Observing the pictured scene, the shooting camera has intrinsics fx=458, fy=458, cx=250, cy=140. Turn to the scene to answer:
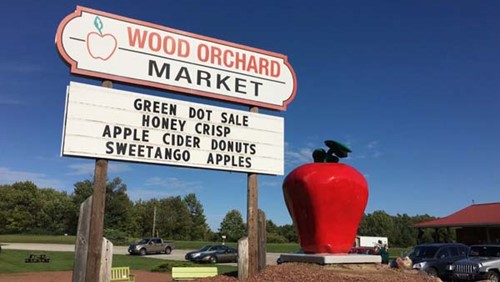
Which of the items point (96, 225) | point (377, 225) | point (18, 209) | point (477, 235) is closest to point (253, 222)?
point (96, 225)

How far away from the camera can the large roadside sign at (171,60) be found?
814cm

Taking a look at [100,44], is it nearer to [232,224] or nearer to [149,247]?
[149,247]

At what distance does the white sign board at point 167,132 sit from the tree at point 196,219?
82.5 m

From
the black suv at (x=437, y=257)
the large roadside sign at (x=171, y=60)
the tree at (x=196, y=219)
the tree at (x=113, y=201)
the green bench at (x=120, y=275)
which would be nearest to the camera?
the large roadside sign at (x=171, y=60)

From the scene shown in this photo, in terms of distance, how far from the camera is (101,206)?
25.7ft

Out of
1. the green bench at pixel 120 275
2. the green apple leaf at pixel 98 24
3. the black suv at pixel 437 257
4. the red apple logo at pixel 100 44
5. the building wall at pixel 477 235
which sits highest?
the green apple leaf at pixel 98 24

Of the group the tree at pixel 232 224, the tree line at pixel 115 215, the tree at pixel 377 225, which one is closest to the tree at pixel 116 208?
the tree line at pixel 115 215

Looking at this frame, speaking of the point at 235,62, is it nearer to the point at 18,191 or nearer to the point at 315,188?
the point at 315,188

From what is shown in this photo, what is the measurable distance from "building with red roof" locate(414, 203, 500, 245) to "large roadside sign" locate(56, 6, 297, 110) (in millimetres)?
26379

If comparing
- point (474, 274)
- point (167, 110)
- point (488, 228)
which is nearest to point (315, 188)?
point (167, 110)

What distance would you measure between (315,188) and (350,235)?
3.94 ft

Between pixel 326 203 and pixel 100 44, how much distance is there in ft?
16.3

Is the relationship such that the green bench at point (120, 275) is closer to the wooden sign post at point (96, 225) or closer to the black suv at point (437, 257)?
the wooden sign post at point (96, 225)

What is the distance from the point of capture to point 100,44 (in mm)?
8336
